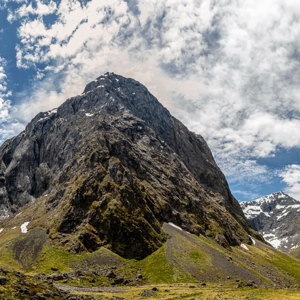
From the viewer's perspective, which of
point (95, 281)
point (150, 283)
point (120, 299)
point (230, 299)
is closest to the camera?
point (230, 299)

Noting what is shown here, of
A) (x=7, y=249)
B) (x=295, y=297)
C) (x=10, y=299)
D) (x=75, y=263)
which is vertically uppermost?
(x=7, y=249)

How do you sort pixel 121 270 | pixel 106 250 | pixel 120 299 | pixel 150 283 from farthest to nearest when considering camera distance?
pixel 106 250 < pixel 121 270 < pixel 150 283 < pixel 120 299

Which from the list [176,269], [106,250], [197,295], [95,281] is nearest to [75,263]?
[106,250]

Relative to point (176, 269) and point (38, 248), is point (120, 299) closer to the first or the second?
point (176, 269)

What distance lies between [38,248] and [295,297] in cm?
13983

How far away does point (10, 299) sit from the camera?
190 ft

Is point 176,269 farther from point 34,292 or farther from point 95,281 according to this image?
point 34,292

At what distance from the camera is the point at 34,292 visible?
63.9 m

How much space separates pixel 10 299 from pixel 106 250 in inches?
5618

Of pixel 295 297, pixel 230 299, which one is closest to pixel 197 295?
pixel 230 299

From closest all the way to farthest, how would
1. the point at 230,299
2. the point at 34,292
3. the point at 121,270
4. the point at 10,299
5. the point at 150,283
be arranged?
the point at 10,299
the point at 34,292
the point at 230,299
the point at 150,283
the point at 121,270

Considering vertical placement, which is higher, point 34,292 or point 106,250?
point 106,250

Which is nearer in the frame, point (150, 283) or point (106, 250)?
point (150, 283)

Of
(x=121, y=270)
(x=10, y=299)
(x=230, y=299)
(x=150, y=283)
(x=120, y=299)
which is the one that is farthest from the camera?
(x=121, y=270)
